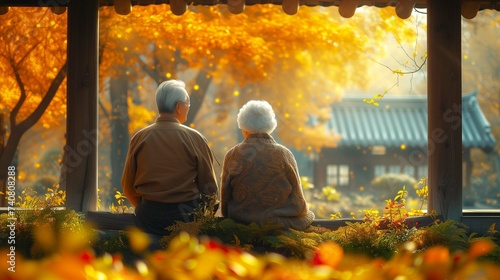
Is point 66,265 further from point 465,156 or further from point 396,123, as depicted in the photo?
point 396,123

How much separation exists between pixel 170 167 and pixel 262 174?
2.64 ft

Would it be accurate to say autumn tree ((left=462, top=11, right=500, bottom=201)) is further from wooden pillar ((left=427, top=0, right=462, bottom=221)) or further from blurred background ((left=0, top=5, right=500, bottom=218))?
wooden pillar ((left=427, top=0, right=462, bottom=221))

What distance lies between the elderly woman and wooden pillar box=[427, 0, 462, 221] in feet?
4.84

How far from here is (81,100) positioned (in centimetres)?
705

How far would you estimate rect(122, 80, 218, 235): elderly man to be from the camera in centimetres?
638

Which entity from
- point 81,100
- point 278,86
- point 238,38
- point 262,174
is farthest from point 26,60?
point 278,86

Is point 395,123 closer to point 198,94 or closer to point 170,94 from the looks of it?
point 198,94

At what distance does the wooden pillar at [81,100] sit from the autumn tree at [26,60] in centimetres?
391

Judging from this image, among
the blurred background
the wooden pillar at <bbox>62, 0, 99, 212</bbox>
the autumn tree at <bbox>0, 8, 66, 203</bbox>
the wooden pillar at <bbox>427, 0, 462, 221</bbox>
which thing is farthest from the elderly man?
the autumn tree at <bbox>0, 8, 66, 203</bbox>

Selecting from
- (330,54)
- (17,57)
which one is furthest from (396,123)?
(17,57)

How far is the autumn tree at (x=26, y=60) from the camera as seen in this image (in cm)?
1092

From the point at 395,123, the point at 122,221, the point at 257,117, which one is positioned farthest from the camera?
the point at 395,123

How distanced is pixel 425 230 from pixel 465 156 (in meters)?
20.4

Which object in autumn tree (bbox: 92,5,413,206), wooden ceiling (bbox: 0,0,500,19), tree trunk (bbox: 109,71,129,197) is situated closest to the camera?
wooden ceiling (bbox: 0,0,500,19)
